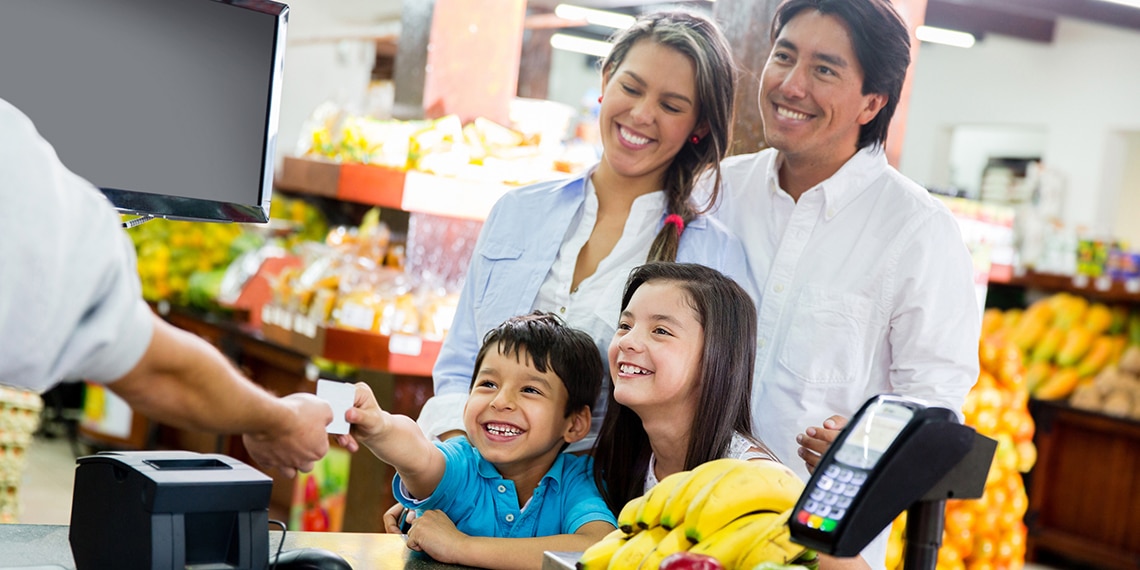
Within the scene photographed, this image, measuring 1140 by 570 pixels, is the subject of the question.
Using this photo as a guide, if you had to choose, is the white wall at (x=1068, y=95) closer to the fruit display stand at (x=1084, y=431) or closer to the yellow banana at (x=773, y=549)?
the fruit display stand at (x=1084, y=431)

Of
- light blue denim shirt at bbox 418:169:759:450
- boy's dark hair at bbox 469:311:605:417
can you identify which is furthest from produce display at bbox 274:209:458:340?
boy's dark hair at bbox 469:311:605:417

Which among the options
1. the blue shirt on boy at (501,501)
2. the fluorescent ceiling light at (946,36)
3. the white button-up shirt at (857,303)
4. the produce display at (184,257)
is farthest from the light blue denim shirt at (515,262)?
the fluorescent ceiling light at (946,36)

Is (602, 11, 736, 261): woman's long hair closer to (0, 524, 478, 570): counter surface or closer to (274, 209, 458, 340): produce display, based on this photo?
(0, 524, 478, 570): counter surface

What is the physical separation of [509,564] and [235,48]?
84 centimetres

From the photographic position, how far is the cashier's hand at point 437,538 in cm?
161

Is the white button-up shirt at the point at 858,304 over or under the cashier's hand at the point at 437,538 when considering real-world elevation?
over

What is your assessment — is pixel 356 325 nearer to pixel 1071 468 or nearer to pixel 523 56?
pixel 1071 468

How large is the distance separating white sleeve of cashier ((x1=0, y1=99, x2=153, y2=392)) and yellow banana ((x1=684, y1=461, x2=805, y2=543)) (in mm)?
645

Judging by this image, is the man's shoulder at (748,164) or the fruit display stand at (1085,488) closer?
the man's shoulder at (748,164)

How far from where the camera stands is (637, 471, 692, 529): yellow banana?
1327 mm

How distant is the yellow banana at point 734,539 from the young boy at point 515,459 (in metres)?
0.45

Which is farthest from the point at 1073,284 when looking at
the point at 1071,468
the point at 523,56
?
the point at 523,56

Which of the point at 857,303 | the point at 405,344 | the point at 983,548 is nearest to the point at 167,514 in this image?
the point at 857,303

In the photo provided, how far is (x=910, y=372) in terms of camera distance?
6.36 ft
